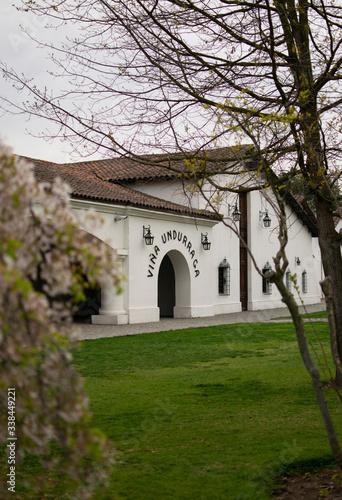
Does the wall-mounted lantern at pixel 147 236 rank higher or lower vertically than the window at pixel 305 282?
higher

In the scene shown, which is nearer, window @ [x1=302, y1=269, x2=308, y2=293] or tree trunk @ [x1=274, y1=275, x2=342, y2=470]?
tree trunk @ [x1=274, y1=275, x2=342, y2=470]

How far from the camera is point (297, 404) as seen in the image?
21.9 ft

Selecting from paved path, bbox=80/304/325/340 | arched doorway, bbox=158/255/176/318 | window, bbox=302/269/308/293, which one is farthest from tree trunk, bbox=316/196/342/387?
window, bbox=302/269/308/293

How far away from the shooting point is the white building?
57.5 ft

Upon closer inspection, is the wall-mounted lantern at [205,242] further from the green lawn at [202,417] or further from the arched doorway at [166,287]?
the green lawn at [202,417]

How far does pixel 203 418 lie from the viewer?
6152 millimetres

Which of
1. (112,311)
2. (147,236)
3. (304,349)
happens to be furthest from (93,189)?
(304,349)

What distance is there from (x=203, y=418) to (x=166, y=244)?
44.3 feet

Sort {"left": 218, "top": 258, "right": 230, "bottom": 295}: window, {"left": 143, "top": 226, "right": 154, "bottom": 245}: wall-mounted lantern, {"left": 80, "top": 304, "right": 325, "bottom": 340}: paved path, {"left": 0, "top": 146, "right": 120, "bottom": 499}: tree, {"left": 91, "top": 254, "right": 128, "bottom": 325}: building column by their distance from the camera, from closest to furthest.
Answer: {"left": 0, "top": 146, "right": 120, "bottom": 499}: tree → {"left": 80, "top": 304, "right": 325, "bottom": 340}: paved path → {"left": 91, "top": 254, "right": 128, "bottom": 325}: building column → {"left": 143, "top": 226, "right": 154, "bottom": 245}: wall-mounted lantern → {"left": 218, "top": 258, "right": 230, "bottom": 295}: window

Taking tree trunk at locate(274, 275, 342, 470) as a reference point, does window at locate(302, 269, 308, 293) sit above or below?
above

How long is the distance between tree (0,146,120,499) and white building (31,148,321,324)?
1112 cm

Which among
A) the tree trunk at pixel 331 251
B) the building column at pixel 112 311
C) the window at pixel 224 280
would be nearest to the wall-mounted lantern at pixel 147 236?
the building column at pixel 112 311

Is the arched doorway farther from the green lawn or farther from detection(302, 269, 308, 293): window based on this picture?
detection(302, 269, 308, 293): window

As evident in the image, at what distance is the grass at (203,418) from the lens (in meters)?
4.30
